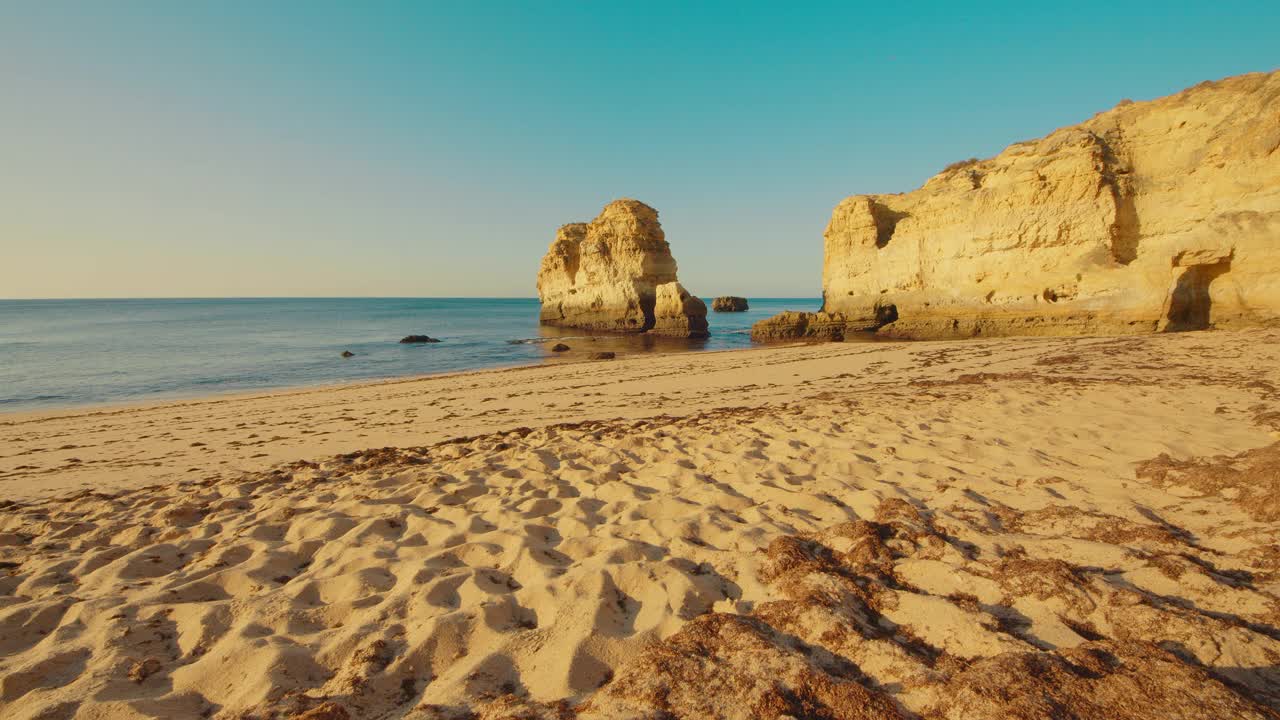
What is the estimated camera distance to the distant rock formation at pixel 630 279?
35.3m

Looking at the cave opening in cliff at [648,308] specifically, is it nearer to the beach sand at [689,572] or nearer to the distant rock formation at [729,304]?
the beach sand at [689,572]

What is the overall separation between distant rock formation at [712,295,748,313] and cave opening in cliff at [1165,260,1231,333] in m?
63.2

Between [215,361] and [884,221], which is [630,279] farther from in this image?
[215,361]

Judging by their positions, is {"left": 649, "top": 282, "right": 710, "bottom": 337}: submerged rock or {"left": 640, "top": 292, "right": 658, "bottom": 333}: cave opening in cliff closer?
{"left": 649, "top": 282, "right": 710, "bottom": 337}: submerged rock

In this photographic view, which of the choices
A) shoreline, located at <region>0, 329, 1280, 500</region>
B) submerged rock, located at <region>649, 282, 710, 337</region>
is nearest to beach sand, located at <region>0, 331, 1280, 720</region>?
shoreline, located at <region>0, 329, 1280, 500</region>

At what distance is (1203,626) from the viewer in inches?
74.9

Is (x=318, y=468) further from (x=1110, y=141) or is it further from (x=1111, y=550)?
(x=1110, y=141)

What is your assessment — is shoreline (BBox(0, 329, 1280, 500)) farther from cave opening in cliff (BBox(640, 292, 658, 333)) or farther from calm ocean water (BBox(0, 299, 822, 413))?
cave opening in cliff (BBox(640, 292, 658, 333))

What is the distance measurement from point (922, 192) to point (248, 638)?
28.5 m

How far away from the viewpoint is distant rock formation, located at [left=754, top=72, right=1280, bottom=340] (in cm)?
1442

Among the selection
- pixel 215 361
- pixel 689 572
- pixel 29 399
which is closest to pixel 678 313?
pixel 215 361

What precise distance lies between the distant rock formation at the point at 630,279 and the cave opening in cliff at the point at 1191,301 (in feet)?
72.6

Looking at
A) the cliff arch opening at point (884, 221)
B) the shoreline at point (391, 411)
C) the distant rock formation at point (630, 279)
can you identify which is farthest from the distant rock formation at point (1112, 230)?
the distant rock formation at point (630, 279)

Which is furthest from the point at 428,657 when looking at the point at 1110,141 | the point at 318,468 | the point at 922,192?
the point at 922,192
